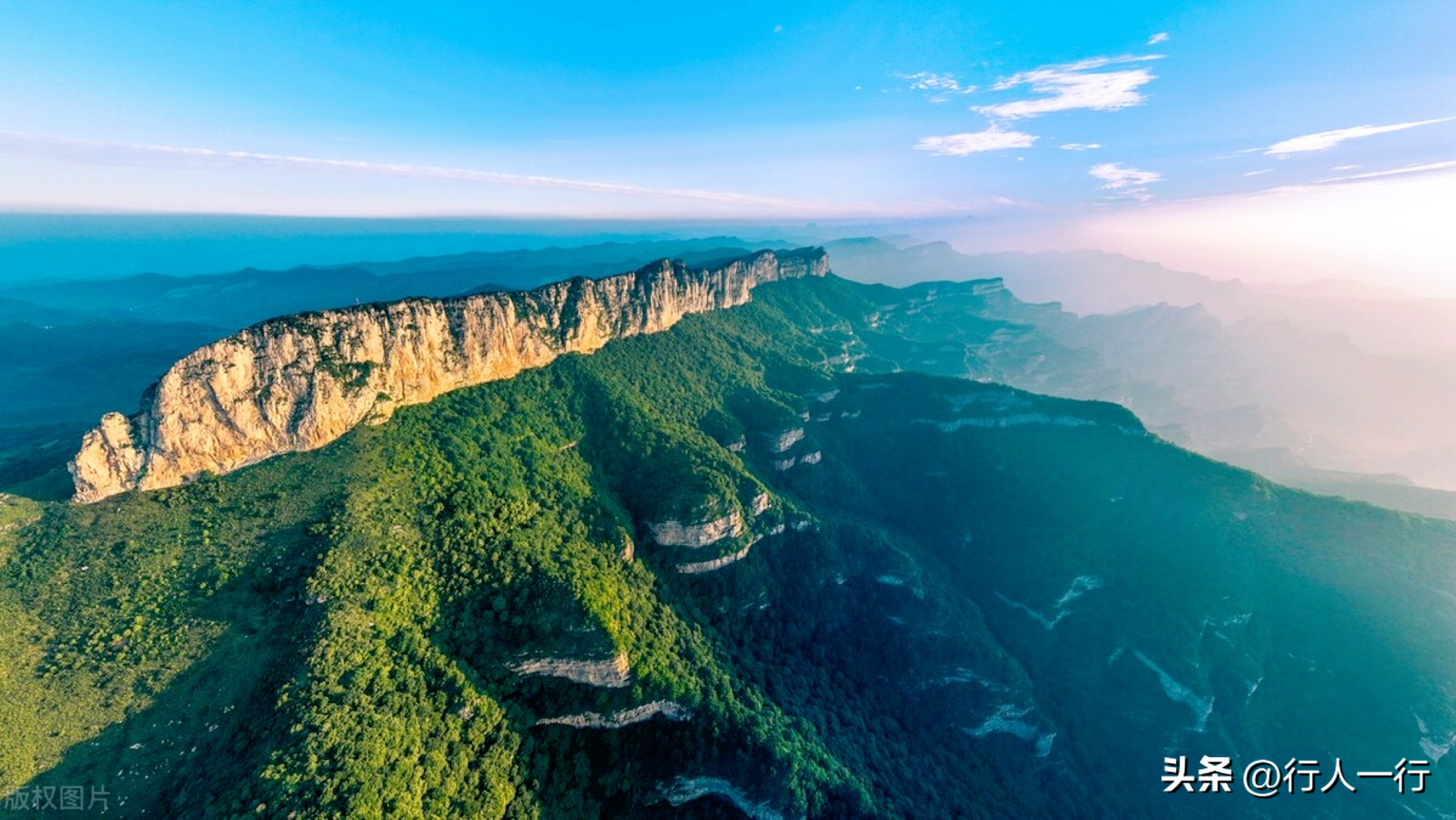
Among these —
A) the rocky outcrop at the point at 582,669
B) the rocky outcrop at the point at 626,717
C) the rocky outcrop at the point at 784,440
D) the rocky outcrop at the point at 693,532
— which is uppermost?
the rocky outcrop at the point at 784,440

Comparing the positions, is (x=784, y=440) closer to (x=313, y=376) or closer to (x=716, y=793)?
(x=716, y=793)

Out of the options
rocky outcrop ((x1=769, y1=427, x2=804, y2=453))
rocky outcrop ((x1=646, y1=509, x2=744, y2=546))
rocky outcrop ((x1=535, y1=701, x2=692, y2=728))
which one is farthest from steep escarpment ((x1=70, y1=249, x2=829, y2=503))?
rocky outcrop ((x1=535, y1=701, x2=692, y2=728))

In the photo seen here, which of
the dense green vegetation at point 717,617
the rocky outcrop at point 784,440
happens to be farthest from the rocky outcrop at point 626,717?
the rocky outcrop at point 784,440

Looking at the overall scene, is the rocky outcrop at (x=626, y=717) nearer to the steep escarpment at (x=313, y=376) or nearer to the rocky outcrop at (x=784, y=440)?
the steep escarpment at (x=313, y=376)

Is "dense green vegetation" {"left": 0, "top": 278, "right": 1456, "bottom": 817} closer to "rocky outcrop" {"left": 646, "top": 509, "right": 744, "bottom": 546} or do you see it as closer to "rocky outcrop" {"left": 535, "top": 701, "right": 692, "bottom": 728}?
"rocky outcrop" {"left": 535, "top": 701, "right": 692, "bottom": 728}

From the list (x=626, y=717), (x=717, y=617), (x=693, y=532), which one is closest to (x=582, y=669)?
(x=626, y=717)

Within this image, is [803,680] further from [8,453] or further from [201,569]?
[8,453]
